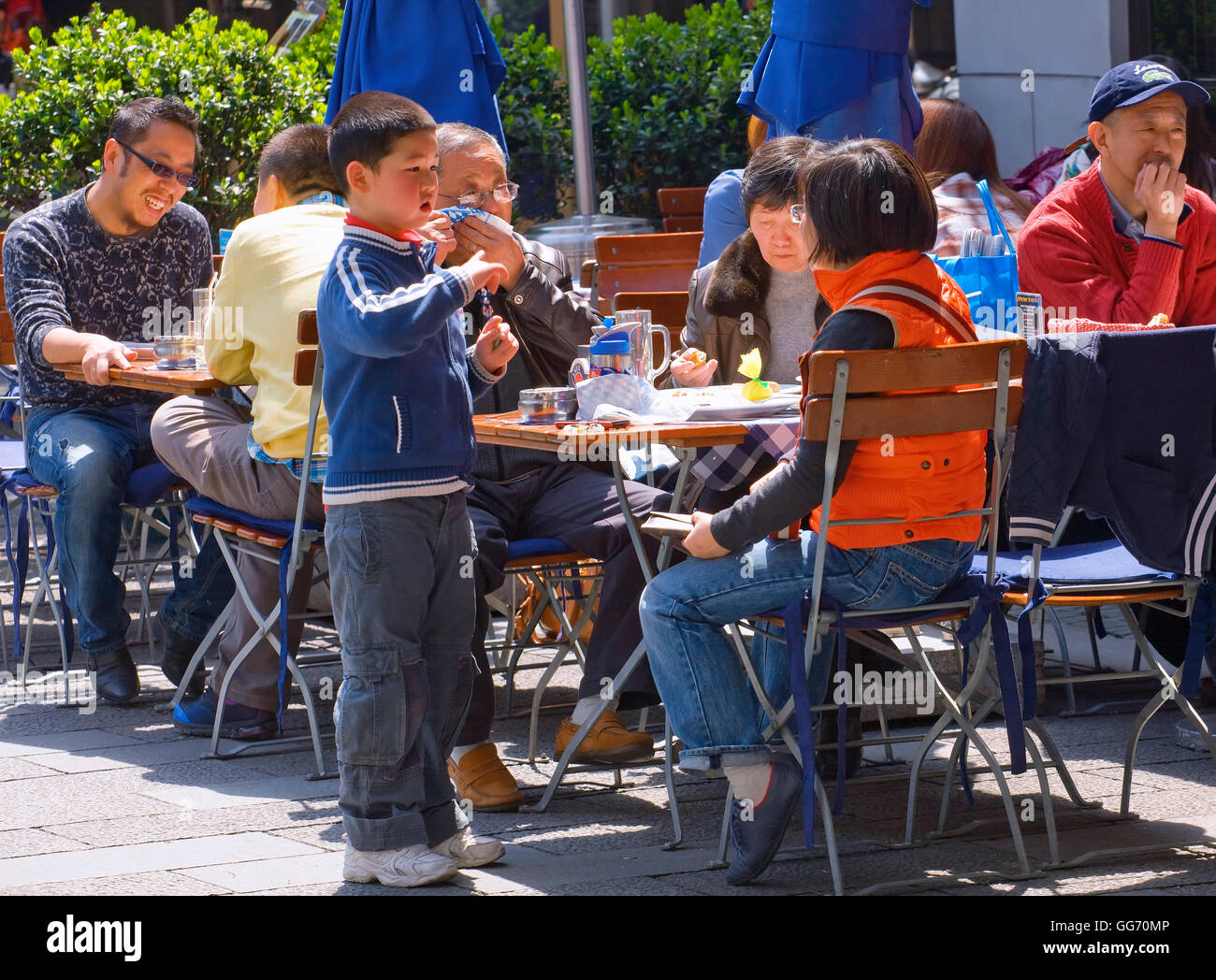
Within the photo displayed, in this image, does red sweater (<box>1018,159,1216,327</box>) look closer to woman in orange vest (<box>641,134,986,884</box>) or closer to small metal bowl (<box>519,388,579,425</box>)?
woman in orange vest (<box>641,134,986,884</box>)

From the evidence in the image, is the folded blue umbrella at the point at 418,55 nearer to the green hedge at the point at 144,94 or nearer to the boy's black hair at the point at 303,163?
the boy's black hair at the point at 303,163

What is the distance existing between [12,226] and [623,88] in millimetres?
4980

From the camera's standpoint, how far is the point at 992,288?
4762mm

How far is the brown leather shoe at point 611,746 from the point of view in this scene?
15.9 feet

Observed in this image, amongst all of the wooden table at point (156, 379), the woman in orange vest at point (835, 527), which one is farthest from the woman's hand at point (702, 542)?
the wooden table at point (156, 379)

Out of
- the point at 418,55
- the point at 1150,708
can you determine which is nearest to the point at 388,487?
the point at 1150,708

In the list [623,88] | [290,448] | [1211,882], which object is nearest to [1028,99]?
[623,88]

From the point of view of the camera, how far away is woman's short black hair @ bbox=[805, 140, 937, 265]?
3762mm

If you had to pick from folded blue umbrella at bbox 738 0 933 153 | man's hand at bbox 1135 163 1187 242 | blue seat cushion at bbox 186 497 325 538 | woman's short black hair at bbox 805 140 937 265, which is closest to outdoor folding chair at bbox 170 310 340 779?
blue seat cushion at bbox 186 497 325 538

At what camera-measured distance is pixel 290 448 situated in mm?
4918

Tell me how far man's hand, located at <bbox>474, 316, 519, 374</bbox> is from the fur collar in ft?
3.60

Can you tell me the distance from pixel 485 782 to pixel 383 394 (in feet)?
4.07

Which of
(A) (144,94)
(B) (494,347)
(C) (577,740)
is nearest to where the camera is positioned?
(B) (494,347)

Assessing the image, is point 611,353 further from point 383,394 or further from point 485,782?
point 485,782
